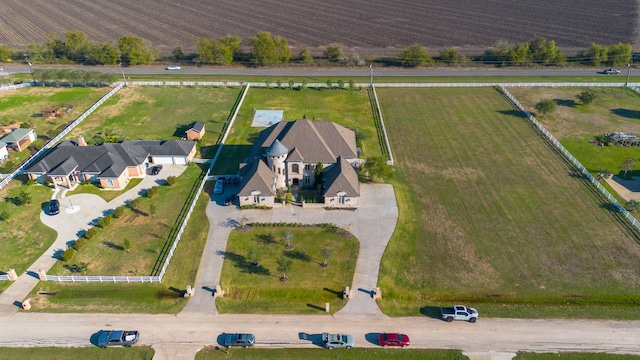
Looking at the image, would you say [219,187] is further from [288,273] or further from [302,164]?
[288,273]

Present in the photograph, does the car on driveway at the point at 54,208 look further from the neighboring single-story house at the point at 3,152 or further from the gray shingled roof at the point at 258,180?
the gray shingled roof at the point at 258,180

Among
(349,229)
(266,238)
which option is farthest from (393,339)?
(266,238)

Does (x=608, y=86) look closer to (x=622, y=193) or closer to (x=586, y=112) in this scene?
(x=586, y=112)

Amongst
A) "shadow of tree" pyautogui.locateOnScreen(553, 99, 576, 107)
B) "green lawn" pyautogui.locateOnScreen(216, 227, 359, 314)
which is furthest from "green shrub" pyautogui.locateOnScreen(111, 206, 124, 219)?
"shadow of tree" pyautogui.locateOnScreen(553, 99, 576, 107)

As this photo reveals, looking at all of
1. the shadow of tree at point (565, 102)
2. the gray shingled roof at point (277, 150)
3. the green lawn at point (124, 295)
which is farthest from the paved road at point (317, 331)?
the shadow of tree at point (565, 102)

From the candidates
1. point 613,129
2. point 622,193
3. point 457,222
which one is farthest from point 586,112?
point 457,222

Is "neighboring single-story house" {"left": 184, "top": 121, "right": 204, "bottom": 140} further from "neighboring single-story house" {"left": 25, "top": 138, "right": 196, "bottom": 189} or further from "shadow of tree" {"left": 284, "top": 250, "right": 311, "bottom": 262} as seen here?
"shadow of tree" {"left": 284, "top": 250, "right": 311, "bottom": 262}
